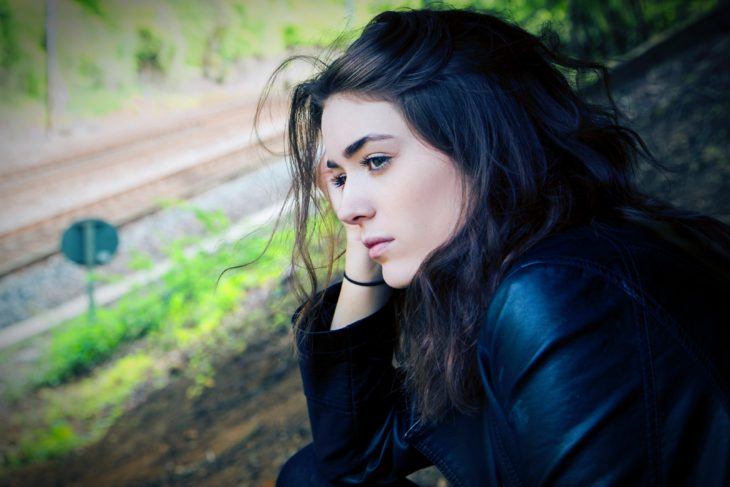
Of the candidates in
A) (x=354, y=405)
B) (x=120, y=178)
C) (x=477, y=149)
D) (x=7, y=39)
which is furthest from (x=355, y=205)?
(x=120, y=178)

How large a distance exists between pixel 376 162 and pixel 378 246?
18cm

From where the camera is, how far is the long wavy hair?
1225 mm

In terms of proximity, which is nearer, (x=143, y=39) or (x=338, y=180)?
(x=338, y=180)

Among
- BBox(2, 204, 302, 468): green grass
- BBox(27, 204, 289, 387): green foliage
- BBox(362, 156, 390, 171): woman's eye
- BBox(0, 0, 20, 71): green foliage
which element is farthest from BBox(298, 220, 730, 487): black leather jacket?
BBox(0, 0, 20, 71): green foliage

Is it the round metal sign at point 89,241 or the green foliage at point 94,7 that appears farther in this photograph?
the green foliage at point 94,7

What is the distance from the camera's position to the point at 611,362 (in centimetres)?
Answer: 91

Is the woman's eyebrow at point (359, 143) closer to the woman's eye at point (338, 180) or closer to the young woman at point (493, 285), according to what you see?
the young woman at point (493, 285)

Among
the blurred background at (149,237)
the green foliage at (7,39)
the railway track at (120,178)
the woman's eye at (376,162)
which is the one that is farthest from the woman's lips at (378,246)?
the green foliage at (7,39)

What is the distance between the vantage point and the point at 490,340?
3.42ft

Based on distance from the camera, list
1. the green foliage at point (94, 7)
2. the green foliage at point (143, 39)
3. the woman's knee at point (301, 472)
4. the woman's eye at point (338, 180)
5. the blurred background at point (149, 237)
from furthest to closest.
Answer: the green foliage at point (94, 7) → the green foliage at point (143, 39) → the blurred background at point (149, 237) → the woman's knee at point (301, 472) → the woman's eye at point (338, 180)

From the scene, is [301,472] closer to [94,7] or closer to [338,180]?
[338,180]

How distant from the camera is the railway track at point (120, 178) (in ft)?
12.2

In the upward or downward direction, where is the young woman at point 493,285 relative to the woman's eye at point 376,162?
downward

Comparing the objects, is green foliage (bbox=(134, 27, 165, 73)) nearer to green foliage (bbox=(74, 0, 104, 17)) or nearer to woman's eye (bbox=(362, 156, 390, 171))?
green foliage (bbox=(74, 0, 104, 17))
